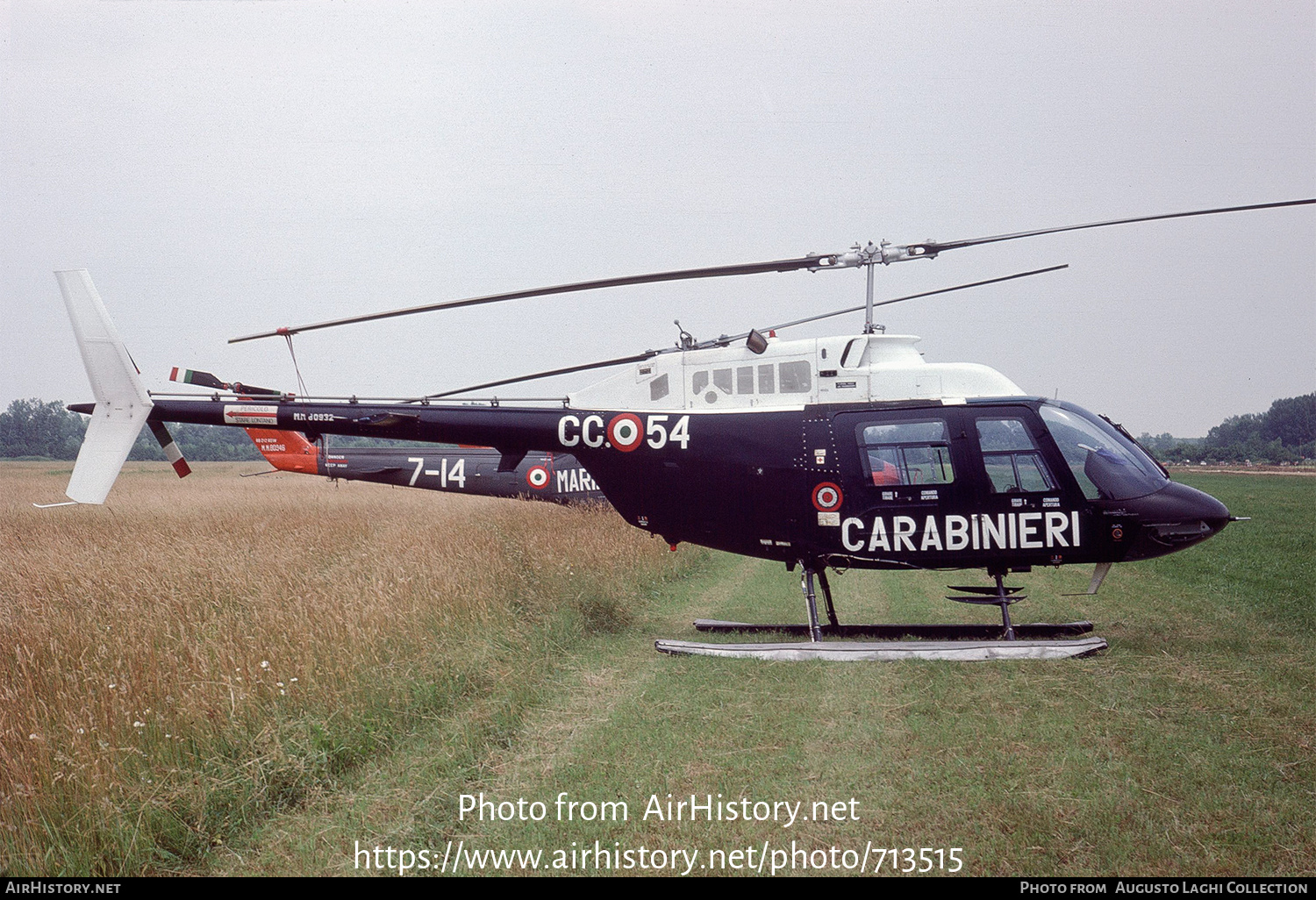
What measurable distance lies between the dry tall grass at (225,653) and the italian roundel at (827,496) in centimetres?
306

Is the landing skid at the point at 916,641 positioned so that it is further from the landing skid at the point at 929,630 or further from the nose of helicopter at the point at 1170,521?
the nose of helicopter at the point at 1170,521

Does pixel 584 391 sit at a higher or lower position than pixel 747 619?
higher

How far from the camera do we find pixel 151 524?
45.1 feet

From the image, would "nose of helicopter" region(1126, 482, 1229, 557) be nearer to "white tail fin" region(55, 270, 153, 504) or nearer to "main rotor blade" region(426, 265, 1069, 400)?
"main rotor blade" region(426, 265, 1069, 400)

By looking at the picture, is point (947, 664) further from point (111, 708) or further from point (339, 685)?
point (111, 708)

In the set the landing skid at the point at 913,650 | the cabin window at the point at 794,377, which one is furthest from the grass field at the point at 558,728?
the cabin window at the point at 794,377

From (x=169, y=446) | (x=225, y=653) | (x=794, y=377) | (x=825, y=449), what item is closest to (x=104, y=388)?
(x=169, y=446)

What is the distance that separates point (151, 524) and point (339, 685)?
33.3 feet

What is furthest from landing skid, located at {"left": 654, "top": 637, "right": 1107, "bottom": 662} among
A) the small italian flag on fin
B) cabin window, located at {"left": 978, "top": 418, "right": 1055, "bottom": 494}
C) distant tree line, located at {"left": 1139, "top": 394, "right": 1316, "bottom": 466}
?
distant tree line, located at {"left": 1139, "top": 394, "right": 1316, "bottom": 466}

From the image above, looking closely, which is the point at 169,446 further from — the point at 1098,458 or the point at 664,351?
the point at 1098,458

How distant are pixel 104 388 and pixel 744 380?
7.83m

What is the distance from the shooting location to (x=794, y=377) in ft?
28.7

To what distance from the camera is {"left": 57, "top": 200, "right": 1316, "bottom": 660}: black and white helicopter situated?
8.06 metres
